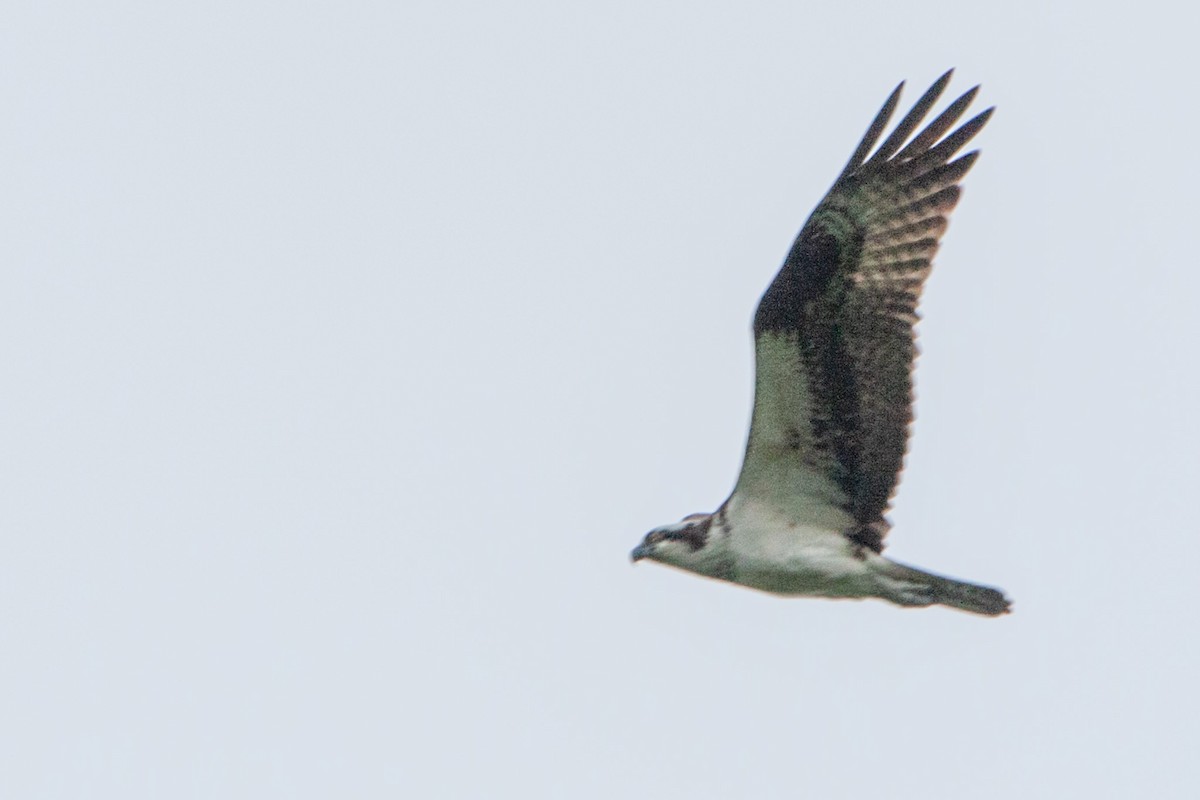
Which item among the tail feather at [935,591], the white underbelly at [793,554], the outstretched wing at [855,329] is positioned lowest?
the tail feather at [935,591]

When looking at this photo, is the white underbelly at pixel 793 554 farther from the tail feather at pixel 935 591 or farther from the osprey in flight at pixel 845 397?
the tail feather at pixel 935 591

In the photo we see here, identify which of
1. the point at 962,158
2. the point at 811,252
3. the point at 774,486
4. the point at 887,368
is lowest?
the point at 774,486

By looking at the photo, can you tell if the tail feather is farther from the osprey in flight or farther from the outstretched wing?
the outstretched wing

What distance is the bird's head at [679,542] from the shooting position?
9.34 meters

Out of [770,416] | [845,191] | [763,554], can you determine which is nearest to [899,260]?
[845,191]

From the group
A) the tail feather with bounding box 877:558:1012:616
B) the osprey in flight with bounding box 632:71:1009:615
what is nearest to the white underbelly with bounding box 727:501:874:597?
the osprey in flight with bounding box 632:71:1009:615

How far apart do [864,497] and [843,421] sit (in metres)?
0.46

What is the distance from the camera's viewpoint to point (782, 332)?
891 centimetres

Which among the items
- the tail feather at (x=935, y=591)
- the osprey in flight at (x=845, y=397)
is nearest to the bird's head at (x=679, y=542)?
the osprey in flight at (x=845, y=397)

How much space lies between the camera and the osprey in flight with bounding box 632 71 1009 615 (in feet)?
29.7

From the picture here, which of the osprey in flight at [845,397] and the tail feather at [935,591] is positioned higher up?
the osprey in flight at [845,397]

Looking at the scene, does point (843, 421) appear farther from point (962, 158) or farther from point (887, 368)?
point (962, 158)

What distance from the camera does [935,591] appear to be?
917cm

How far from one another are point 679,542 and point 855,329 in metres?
1.49
